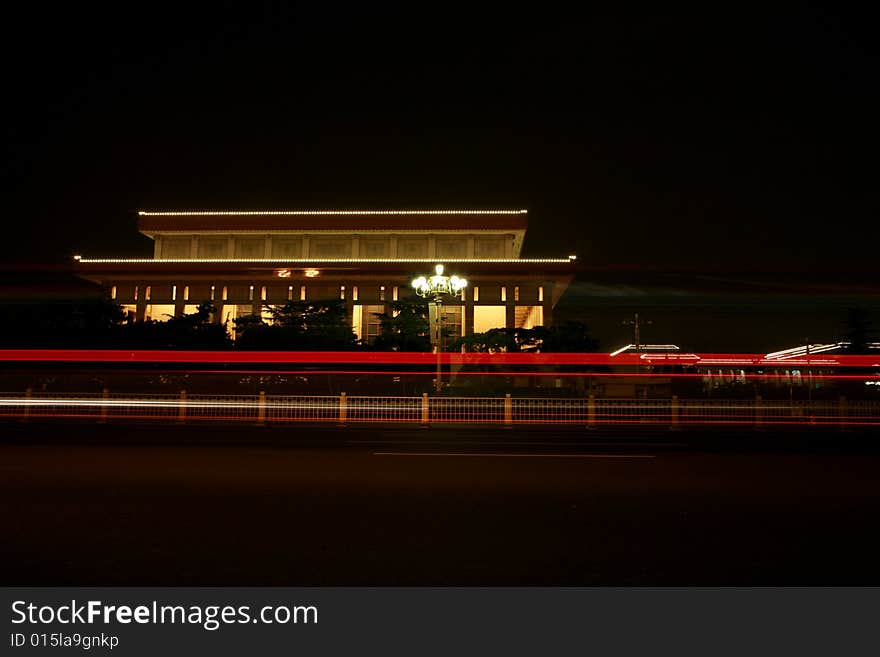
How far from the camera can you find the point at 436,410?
55.7ft

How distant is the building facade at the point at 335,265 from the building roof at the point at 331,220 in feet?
0.22

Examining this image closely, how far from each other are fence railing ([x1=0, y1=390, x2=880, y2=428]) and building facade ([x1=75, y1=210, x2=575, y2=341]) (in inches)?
767

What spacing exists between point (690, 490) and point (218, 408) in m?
13.2

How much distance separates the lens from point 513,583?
3.97m

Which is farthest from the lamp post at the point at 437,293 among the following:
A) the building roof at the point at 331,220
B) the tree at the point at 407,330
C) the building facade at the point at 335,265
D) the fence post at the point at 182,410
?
the building roof at the point at 331,220

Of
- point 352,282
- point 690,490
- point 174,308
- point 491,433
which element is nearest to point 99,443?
point 491,433

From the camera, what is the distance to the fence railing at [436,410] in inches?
650

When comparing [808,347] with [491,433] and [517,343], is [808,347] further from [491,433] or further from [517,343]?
[491,433]

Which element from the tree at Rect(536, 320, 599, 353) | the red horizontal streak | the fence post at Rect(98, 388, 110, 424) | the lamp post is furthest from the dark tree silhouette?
the fence post at Rect(98, 388, 110, 424)

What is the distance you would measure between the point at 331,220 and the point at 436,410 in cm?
2851

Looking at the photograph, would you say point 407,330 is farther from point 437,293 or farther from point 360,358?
point 437,293

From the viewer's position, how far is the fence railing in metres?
16.5

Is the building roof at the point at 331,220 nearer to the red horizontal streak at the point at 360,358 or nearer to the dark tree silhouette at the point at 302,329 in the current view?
the dark tree silhouette at the point at 302,329

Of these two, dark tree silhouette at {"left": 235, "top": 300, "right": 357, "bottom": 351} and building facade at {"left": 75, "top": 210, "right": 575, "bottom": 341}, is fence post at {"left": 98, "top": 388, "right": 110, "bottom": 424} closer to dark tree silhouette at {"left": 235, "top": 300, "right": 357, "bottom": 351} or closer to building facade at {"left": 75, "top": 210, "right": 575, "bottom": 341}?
dark tree silhouette at {"left": 235, "top": 300, "right": 357, "bottom": 351}
